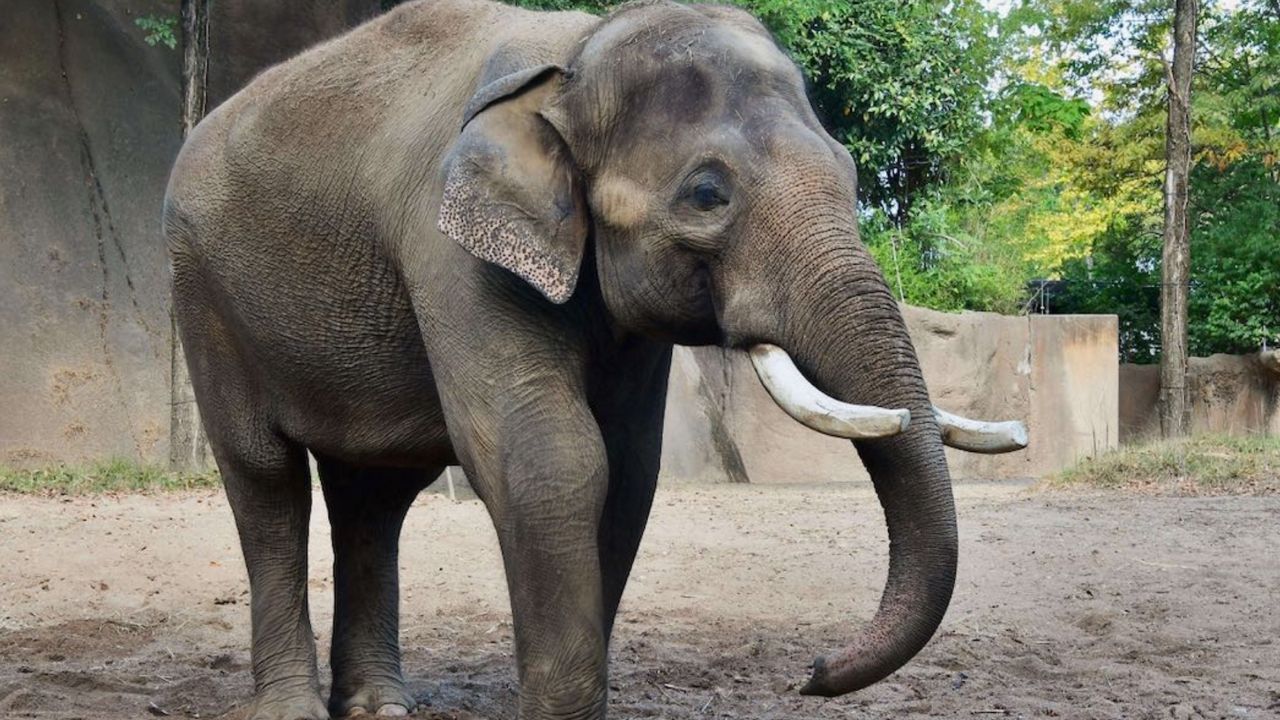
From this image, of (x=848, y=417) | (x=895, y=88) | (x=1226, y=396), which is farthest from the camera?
(x=1226, y=396)

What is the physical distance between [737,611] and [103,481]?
5484 mm

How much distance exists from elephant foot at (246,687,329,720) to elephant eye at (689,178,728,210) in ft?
8.38

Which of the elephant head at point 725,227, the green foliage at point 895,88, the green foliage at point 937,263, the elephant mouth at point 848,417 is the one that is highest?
the green foliage at point 895,88

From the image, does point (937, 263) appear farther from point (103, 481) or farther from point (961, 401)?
point (103, 481)

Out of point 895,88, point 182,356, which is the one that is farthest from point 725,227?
point 895,88

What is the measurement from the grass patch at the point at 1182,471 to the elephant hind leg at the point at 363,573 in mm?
8679

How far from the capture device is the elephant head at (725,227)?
4.03m

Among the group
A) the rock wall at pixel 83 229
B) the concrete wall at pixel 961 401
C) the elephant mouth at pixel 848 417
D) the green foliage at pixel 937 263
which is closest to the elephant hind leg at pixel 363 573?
the elephant mouth at pixel 848 417

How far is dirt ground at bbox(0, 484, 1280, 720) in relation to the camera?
6.27m

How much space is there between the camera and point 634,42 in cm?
453

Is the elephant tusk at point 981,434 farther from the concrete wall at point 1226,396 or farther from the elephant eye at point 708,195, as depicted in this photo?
the concrete wall at point 1226,396

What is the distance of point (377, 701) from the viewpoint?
604 centimetres

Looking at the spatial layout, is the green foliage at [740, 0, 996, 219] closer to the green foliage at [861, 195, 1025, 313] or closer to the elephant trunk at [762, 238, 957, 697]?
the green foliage at [861, 195, 1025, 313]

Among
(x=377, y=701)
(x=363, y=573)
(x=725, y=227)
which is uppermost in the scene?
(x=725, y=227)
